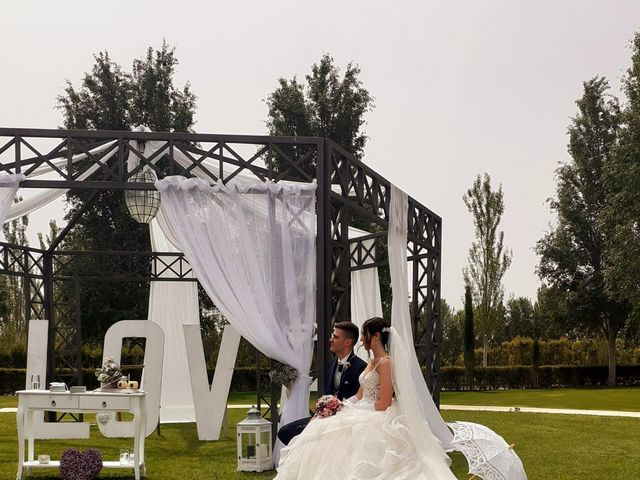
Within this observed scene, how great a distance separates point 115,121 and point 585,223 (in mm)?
16136

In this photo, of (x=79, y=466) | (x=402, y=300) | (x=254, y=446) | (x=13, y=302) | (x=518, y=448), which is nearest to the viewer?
(x=79, y=466)

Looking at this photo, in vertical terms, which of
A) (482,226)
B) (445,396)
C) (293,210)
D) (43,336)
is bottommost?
(445,396)

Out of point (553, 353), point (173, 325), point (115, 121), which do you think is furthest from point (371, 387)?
point (553, 353)

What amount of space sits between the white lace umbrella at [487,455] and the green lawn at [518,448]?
307cm

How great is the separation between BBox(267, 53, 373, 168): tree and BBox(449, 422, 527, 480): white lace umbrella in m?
22.2

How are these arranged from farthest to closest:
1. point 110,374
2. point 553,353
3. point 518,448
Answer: point 553,353, point 518,448, point 110,374

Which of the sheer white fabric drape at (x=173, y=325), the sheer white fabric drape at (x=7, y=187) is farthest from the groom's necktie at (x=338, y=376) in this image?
the sheer white fabric drape at (x=173, y=325)

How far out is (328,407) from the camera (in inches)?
259

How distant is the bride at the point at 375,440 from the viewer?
240 inches

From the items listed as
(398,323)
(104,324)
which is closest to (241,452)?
(398,323)

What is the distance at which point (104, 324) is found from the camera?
77.1ft

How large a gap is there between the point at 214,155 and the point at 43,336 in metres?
6.10

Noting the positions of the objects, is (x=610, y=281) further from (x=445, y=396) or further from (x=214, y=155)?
(x=214, y=155)

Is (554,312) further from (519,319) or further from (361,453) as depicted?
(361,453)
